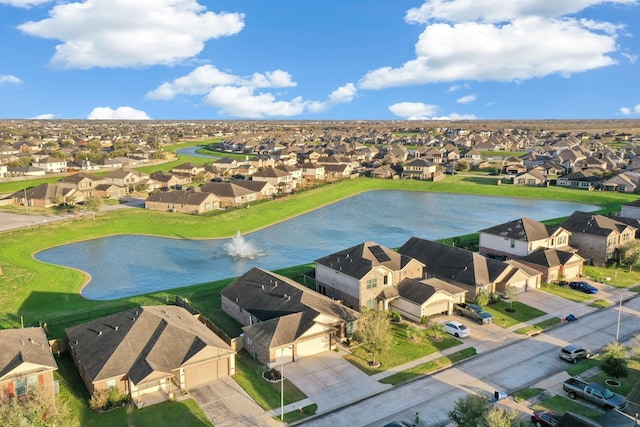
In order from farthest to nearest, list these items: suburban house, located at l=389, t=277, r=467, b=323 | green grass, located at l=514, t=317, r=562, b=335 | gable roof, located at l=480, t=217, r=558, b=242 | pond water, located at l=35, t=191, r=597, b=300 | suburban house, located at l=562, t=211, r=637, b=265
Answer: pond water, located at l=35, t=191, r=597, b=300, suburban house, located at l=562, t=211, r=637, b=265, gable roof, located at l=480, t=217, r=558, b=242, suburban house, located at l=389, t=277, r=467, b=323, green grass, located at l=514, t=317, r=562, b=335

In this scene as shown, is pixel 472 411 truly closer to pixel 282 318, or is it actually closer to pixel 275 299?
pixel 282 318

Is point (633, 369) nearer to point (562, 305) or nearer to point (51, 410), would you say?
point (562, 305)

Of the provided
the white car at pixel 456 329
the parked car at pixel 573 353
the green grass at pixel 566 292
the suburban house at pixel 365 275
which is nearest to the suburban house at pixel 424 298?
the suburban house at pixel 365 275

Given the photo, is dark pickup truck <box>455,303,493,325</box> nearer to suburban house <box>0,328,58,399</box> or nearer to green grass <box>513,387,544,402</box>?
green grass <box>513,387,544,402</box>

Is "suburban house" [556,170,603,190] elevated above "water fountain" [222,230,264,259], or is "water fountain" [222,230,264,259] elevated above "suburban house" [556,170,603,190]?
"suburban house" [556,170,603,190]

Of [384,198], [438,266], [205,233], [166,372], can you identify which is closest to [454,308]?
[438,266]

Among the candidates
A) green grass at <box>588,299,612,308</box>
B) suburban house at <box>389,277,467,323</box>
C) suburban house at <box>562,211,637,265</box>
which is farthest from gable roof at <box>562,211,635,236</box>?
suburban house at <box>389,277,467,323</box>
